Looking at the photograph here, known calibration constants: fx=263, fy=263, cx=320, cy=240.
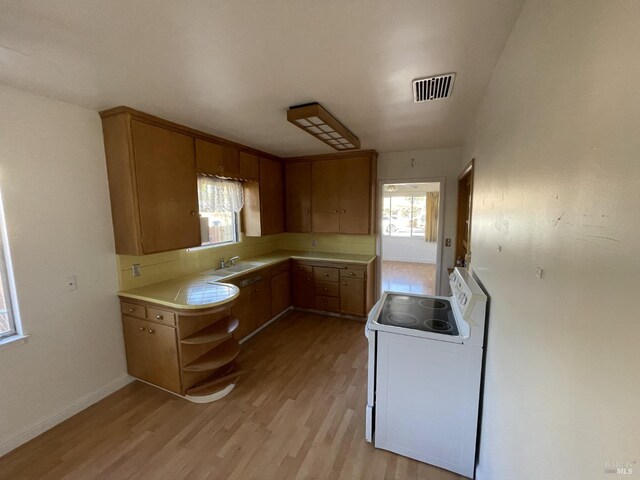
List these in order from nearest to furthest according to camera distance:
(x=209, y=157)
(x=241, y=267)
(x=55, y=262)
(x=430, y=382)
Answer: (x=430, y=382) < (x=55, y=262) < (x=209, y=157) < (x=241, y=267)

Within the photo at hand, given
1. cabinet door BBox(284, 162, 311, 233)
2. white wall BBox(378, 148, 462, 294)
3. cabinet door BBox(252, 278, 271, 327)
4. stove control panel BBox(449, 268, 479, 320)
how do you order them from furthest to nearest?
cabinet door BBox(284, 162, 311, 233), white wall BBox(378, 148, 462, 294), cabinet door BBox(252, 278, 271, 327), stove control panel BBox(449, 268, 479, 320)

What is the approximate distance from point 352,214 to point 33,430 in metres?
3.66

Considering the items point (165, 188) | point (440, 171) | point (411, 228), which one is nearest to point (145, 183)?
point (165, 188)

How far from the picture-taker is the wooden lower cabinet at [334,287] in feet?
12.1

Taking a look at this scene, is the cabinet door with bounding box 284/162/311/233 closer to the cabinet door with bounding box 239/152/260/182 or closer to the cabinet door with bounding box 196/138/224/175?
the cabinet door with bounding box 239/152/260/182

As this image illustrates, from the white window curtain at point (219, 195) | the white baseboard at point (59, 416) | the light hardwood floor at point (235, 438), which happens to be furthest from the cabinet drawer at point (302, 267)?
the white baseboard at point (59, 416)

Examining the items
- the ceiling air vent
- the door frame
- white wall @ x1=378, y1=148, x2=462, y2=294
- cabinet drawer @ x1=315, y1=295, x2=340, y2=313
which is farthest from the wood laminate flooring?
the ceiling air vent

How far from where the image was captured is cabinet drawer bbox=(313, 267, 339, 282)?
3818mm

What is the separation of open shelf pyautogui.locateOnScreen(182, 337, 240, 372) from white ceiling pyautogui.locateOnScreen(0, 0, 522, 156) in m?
2.14

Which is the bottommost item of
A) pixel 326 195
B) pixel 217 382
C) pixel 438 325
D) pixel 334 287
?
pixel 217 382

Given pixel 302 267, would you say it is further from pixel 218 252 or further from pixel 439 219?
pixel 439 219

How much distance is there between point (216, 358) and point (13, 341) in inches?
53.4

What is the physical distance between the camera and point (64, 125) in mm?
2035

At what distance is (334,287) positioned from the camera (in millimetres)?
3848
